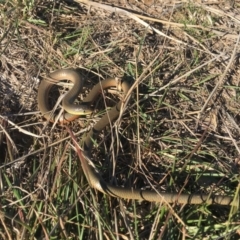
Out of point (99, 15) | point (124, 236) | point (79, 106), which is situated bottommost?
point (124, 236)

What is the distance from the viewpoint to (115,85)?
4.33 meters

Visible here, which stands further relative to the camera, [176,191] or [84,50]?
[84,50]

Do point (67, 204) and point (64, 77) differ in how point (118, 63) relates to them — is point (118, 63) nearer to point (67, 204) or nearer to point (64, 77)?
point (64, 77)

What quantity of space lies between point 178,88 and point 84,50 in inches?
30.6

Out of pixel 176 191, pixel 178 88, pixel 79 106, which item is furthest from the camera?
pixel 178 88

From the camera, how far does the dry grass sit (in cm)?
352

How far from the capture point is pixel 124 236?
11.3ft

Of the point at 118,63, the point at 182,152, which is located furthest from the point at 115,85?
the point at 182,152

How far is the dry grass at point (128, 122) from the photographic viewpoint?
3520 mm

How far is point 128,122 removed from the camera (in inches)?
161

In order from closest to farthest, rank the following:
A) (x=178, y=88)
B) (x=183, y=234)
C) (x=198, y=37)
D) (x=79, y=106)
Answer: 1. (x=183, y=234)
2. (x=79, y=106)
3. (x=178, y=88)
4. (x=198, y=37)

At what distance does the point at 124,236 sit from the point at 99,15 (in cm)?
211

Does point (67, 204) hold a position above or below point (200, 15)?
below

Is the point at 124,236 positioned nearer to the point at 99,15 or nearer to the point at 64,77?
the point at 64,77
